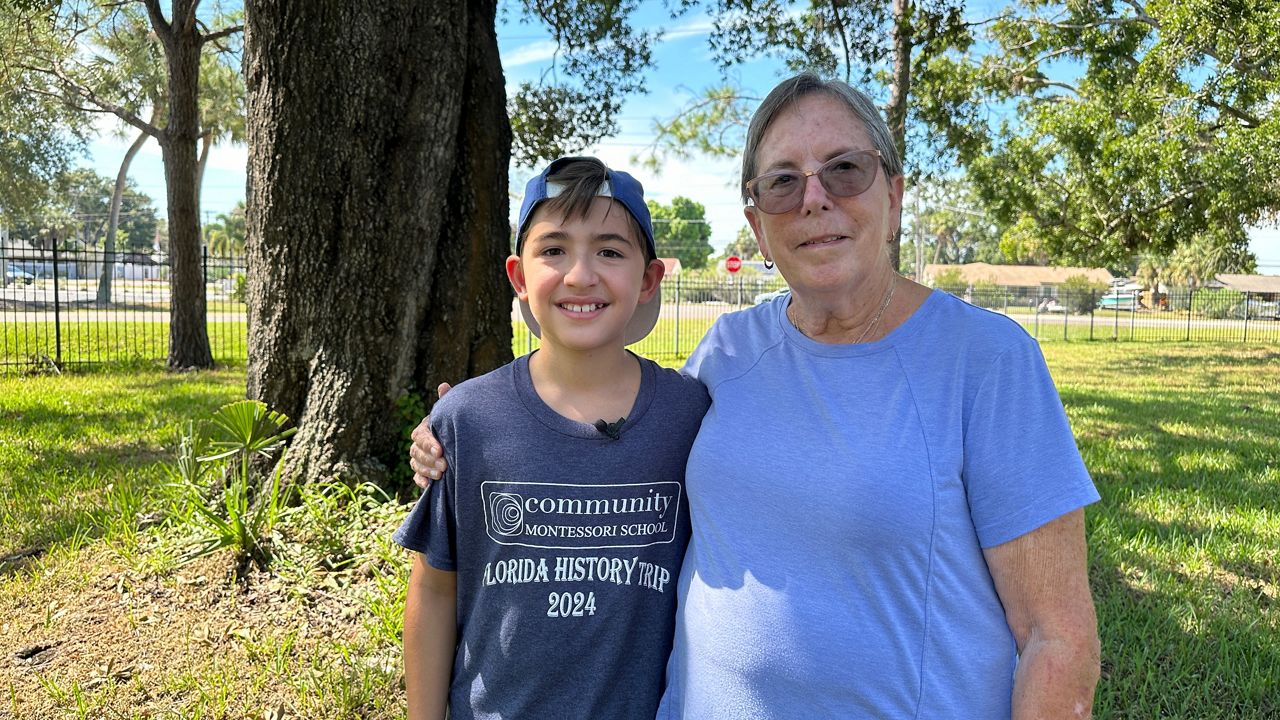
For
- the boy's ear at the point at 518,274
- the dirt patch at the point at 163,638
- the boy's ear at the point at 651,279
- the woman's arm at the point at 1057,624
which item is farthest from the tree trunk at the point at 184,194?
the woman's arm at the point at 1057,624

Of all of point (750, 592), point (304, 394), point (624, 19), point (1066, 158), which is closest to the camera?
point (750, 592)

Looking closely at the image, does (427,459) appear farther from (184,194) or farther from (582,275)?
(184,194)

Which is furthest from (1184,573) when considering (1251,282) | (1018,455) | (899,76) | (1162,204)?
(1251,282)

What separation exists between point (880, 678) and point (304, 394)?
3.46 metres

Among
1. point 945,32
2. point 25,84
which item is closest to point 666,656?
point 945,32

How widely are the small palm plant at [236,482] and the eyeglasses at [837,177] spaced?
106 inches

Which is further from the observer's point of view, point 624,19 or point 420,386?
point 624,19

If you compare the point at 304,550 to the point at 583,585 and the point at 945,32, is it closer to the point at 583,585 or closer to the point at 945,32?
the point at 583,585

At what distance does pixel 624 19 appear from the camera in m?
8.71

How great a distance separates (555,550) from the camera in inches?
74.4

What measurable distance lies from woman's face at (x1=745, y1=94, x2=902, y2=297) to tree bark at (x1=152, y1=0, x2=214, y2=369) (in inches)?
515

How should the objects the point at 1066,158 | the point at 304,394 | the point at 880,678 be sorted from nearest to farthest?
the point at 880,678, the point at 304,394, the point at 1066,158

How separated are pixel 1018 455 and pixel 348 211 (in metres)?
3.47

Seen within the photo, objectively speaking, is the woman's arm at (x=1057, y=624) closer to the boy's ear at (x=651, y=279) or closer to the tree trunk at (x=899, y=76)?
the boy's ear at (x=651, y=279)
